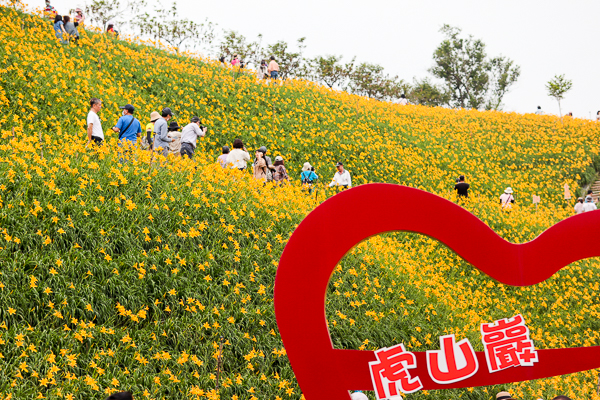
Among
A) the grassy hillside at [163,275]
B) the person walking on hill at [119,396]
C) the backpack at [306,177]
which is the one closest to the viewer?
the person walking on hill at [119,396]

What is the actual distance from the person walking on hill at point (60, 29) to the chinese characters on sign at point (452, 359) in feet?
50.2

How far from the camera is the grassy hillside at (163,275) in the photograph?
4.68m

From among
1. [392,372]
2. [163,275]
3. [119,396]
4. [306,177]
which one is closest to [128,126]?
[163,275]

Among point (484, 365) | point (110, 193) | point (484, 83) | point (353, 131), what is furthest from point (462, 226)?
point (484, 83)

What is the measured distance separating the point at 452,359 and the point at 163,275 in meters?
3.72

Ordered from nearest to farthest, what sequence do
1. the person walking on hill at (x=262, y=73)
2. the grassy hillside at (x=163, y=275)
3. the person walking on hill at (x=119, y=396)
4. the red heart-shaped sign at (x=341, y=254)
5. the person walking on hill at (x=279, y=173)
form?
the person walking on hill at (x=119, y=396), the red heart-shaped sign at (x=341, y=254), the grassy hillside at (x=163, y=275), the person walking on hill at (x=279, y=173), the person walking on hill at (x=262, y=73)

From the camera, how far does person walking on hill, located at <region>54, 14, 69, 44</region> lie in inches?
575

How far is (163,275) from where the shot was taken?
5.69 meters

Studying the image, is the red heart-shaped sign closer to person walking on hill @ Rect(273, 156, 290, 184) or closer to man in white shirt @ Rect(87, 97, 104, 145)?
man in white shirt @ Rect(87, 97, 104, 145)

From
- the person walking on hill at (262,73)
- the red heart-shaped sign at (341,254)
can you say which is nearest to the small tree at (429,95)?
the person walking on hill at (262,73)

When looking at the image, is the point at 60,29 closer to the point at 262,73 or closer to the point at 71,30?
the point at 71,30

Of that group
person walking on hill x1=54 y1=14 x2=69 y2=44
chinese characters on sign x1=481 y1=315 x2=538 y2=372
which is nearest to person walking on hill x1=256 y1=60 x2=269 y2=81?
person walking on hill x1=54 y1=14 x2=69 y2=44

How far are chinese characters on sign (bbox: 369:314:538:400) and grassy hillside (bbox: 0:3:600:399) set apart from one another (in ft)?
7.21

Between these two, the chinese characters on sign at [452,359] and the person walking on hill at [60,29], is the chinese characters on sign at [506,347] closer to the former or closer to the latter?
the chinese characters on sign at [452,359]
